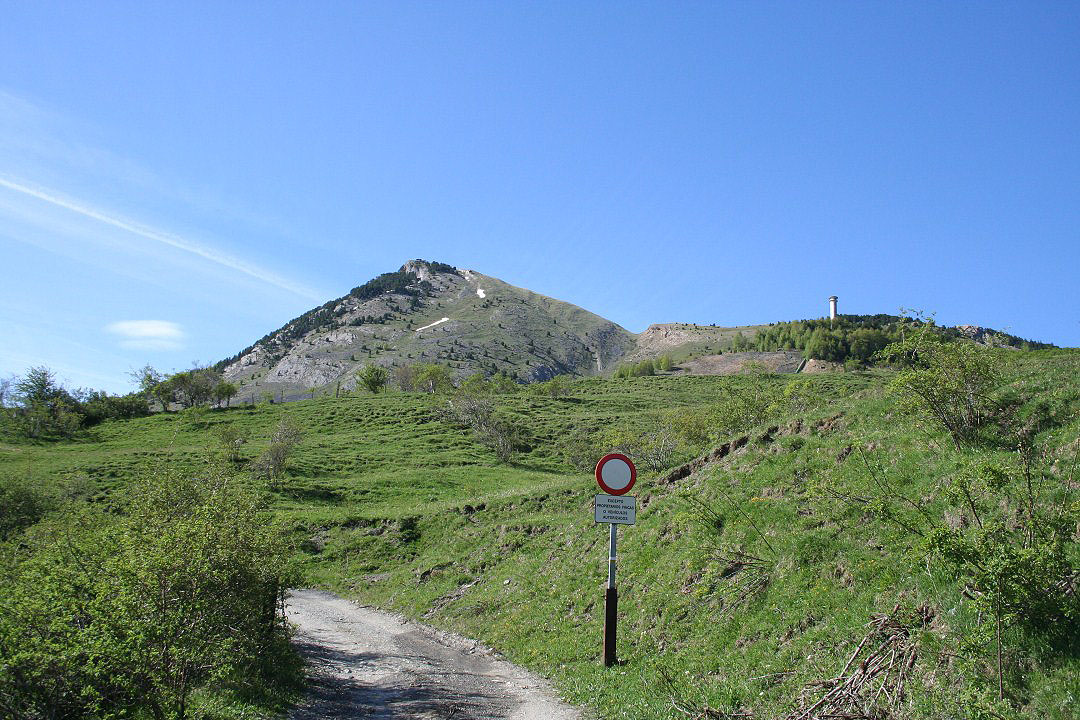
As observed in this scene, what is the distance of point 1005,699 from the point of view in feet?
20.0

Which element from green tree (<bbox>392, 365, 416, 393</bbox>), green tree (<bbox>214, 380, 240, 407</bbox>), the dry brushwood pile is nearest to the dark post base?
the dry brushwood pile

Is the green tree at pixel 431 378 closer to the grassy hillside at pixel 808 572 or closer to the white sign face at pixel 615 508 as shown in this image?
the grassy hillside at pixel 808 572

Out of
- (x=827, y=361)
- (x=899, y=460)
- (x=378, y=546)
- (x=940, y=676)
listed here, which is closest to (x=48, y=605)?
(x=940, y=676)

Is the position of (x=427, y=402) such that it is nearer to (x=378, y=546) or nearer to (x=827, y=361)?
(x=378, y=546)

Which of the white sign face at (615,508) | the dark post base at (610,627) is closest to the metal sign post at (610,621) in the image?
the dark post base at (610,627)

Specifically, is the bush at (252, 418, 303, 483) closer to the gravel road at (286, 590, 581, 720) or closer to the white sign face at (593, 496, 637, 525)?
the gravel road at (286, 590, 581, 720)

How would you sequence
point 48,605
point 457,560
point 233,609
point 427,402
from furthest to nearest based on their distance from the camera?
point 427,402 < point 457,560 < point 233,609 < point 48,605

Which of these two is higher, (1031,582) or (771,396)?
(771,396)

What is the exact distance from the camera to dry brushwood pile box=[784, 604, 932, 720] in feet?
22.9

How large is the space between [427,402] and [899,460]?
7770 centimetres

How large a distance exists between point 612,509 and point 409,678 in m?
5.46

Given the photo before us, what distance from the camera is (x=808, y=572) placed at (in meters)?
10.5

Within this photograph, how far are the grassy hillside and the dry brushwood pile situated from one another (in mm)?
26

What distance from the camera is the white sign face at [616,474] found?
12.5 m
